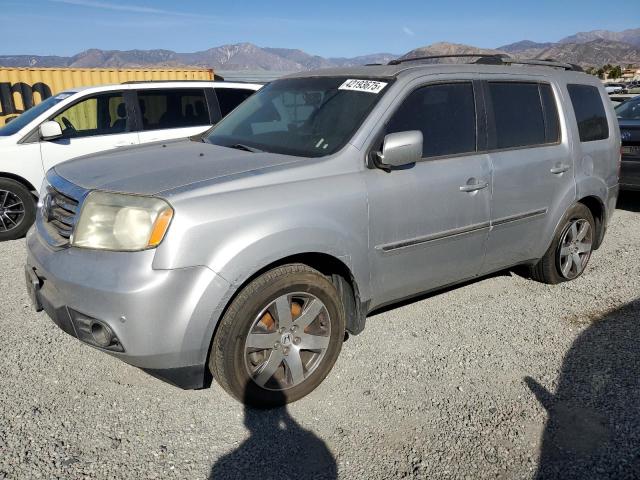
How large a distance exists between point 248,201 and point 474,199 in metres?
1.68

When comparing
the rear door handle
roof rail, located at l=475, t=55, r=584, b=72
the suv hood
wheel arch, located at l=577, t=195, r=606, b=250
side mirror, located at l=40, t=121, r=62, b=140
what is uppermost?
roof rail, located at l=475, t=55, r=584, b=72

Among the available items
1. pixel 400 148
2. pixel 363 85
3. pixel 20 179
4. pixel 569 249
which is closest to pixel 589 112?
pixel 569 249

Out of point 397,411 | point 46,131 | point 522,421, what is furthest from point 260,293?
point 46,131

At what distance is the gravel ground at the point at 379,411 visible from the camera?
251cm

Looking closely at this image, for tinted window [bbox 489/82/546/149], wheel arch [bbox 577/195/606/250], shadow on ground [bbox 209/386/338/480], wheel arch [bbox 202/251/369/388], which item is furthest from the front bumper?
wheel arch [bbox 577/195/606/250]

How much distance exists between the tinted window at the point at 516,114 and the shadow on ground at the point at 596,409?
1.50 meters

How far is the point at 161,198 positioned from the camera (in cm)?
250

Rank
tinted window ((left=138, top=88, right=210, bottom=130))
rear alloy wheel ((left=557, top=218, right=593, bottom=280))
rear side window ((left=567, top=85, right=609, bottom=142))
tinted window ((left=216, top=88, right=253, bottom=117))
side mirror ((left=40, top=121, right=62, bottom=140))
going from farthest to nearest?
tinted window ((left=216, top=88, right=253, bottom=117)) → tinted window ((left=138, top=88, right=210, bottom=130)) → side mirror ((left=40, top=121, right=62, bottom=140)) → rear alloy wheel ((left=557, top=218, right=593, bottom=280)) → rear side window ((left=567, top=85, right=609, bottom=142))

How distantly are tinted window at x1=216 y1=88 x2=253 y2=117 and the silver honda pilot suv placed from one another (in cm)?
345

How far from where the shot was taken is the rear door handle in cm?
351

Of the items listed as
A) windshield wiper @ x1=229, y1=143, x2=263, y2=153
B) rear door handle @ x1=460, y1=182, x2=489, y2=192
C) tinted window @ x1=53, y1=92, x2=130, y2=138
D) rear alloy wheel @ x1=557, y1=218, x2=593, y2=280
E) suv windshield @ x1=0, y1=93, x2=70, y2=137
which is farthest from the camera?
tinted window @ x1=53, y1=92, x2=130, y2=138

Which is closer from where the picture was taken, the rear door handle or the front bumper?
the front bumper

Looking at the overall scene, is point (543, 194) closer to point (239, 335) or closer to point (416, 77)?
point (416, 77)

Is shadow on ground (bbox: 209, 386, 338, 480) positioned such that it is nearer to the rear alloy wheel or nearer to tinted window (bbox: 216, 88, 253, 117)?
the rear alloy wheel
